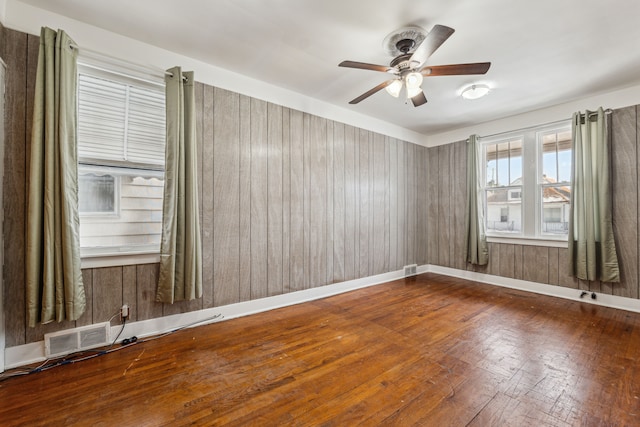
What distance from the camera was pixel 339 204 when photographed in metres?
3.85

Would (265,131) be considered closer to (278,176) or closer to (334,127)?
(278,176)

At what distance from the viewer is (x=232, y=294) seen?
2.90m

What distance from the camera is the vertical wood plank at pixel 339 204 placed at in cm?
379

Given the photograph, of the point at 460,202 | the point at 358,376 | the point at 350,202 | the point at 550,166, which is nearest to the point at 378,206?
the point at 350,202

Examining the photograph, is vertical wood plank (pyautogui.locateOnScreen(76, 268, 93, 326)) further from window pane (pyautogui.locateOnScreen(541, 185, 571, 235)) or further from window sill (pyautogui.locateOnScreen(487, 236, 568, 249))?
window pane (pyautogui.locateOnScreen(541, 185, 571, 235))

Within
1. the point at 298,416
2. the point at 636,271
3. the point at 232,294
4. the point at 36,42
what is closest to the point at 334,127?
the point at 232,294

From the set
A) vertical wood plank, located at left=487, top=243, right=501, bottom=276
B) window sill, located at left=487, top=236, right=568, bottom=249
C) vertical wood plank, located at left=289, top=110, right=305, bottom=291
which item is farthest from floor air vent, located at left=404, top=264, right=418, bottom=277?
vertical wood plank, located at left=289, top=110, right=305, bottom=291

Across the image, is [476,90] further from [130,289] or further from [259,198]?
[130,289]

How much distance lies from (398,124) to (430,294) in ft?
9.25

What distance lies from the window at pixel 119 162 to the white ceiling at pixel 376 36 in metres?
0.49

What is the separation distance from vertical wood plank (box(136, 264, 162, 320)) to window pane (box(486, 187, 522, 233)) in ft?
15.8

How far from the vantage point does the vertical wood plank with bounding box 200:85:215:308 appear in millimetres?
2730

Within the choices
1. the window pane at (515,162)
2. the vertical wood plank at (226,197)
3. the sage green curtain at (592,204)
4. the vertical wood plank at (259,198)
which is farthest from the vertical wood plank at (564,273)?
the vertical wood plank at (226,197)

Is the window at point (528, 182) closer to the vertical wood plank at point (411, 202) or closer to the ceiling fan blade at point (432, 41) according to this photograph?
the vertical wood plank at point (411, 202)
